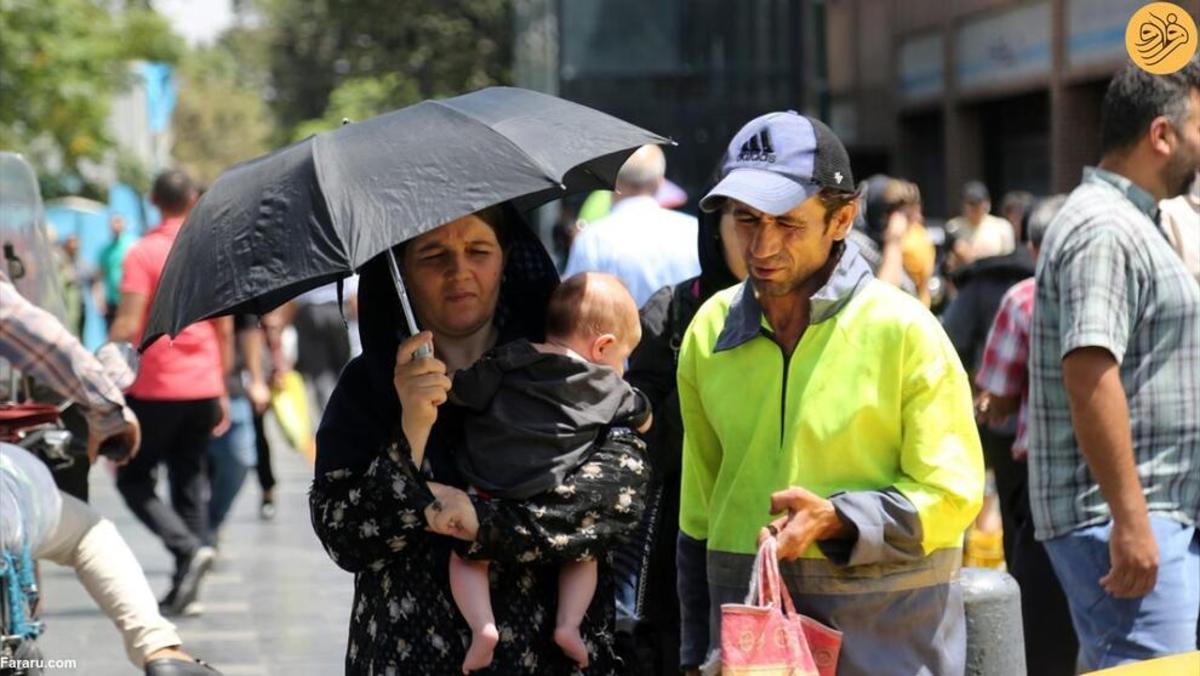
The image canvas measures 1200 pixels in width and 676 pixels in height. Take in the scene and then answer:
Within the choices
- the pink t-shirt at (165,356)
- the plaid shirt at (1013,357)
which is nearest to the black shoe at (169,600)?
the pink t-shirt at (165,356)

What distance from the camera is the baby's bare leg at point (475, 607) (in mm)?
3682

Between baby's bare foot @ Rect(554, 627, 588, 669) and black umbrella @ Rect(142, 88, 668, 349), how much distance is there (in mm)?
685

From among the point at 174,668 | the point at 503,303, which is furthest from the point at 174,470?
the point at 503,303

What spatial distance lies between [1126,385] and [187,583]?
5.90 meters

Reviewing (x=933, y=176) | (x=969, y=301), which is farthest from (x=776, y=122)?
(x=933, y=176)

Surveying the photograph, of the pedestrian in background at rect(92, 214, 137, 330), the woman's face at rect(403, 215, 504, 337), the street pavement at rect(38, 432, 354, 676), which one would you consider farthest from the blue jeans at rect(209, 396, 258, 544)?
the woman's face at rect(403, 215, 504, 337)

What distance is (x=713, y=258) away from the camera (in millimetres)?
5230

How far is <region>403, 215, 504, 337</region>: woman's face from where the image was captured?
3.79 m

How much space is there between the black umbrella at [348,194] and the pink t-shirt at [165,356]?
589cm

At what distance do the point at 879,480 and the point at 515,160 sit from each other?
0.88m

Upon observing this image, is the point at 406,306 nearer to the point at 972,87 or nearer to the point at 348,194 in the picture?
the point at 348,194

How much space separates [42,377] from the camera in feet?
19.1

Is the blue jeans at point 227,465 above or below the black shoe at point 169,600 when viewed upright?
above

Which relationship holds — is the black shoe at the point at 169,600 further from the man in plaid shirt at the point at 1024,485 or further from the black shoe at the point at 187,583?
the man in plaid shirt at the point at 1024,485
